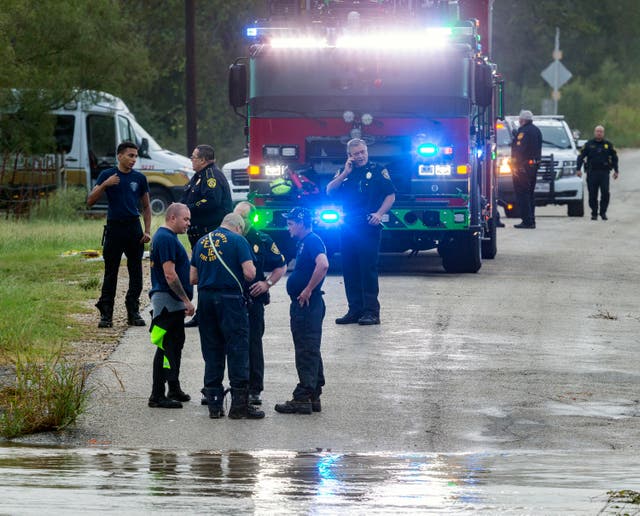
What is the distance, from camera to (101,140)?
32.6 metres

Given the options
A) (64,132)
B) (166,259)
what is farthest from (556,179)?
(166,259)

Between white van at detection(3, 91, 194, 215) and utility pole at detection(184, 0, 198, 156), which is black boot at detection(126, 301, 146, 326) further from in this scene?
utility pole at detection(184, 0, 198, 156)

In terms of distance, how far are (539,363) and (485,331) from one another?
1833mm

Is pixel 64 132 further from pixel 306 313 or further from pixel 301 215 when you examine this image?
pixel 306 313

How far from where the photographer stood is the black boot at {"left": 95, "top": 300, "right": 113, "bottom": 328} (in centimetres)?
1489

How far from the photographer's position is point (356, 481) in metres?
8.77

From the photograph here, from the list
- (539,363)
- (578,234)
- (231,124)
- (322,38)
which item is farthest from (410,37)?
(231,124)

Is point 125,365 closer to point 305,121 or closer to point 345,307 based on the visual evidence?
point 345,307

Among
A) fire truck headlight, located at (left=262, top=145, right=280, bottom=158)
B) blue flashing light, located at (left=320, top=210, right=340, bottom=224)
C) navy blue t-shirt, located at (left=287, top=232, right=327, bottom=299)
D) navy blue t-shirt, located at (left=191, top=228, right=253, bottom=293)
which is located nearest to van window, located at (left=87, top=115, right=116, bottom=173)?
fire truck headlight, located at (left=262, top=145, right=280, bottom=158)

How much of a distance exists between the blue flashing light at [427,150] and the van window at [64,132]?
14967mm

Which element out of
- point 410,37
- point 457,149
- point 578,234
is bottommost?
point 578,234

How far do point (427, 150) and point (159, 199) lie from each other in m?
14.4

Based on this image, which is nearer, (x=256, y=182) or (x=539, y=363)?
(x=539, y=363)

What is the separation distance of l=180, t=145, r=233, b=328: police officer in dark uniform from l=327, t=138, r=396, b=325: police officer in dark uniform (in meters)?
1.50
